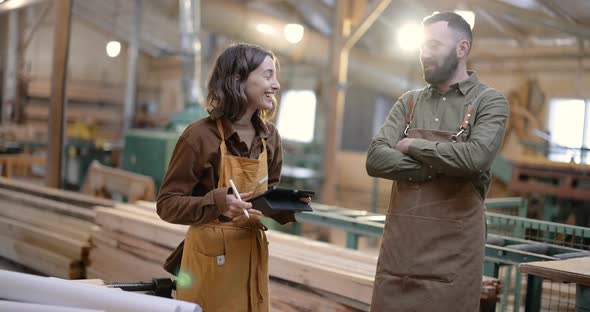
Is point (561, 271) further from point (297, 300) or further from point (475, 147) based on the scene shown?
point (297, 300)

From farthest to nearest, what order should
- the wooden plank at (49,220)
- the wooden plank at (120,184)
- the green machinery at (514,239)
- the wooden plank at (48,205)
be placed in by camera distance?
the wooden plank at (120,184)
the wooden plank at (48,205)
the wooden plank at (49,220)
the green machinery at (514,239)

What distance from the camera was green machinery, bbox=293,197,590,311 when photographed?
3.44 metres

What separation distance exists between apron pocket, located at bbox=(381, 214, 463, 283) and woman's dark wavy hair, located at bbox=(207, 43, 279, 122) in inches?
29.9

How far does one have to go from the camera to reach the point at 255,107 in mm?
2322

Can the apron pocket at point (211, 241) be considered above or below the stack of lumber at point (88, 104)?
below

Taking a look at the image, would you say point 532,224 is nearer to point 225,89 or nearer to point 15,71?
point 225,89

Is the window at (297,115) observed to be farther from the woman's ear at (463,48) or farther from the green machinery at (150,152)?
the woman's ear at (463,48)

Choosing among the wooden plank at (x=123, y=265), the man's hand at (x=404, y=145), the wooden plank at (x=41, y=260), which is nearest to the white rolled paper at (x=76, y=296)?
the man's hand at (x=404, y=145)

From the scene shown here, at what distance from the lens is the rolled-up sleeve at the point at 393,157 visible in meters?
2.43

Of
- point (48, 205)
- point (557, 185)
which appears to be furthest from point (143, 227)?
point (557, 185)

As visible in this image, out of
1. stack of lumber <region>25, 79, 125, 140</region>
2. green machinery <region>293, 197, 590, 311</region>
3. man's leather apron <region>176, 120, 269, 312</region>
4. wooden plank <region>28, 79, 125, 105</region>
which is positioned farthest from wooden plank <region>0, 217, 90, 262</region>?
wooden plank <region>28, 79, 125, 105</region>

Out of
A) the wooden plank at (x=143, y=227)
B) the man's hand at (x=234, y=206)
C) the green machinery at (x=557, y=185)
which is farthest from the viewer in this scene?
the green machinery at (x=557, y=185)

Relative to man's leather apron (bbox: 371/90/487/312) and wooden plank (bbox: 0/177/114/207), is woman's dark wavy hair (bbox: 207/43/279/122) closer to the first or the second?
man's leather apron (bbox: 371/90/487/312)

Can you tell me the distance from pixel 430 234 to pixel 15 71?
15.4 m
